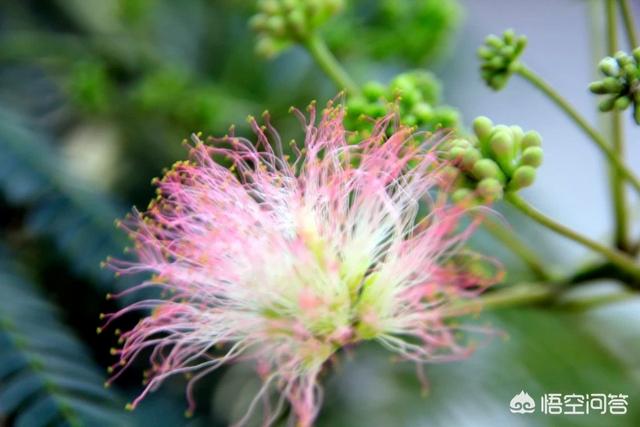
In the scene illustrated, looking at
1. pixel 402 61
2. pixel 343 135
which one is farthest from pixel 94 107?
pixel 343 135

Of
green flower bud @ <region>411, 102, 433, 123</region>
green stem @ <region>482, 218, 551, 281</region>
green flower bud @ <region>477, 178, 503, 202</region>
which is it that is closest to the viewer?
green flower bud @ <region>477, 178, 503, 202</region>

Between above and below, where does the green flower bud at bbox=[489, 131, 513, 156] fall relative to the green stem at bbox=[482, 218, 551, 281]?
above

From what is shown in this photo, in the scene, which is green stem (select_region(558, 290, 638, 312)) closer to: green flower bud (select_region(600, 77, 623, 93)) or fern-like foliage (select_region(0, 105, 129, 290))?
green flower bud (select_region(600, 77, 623, 93))

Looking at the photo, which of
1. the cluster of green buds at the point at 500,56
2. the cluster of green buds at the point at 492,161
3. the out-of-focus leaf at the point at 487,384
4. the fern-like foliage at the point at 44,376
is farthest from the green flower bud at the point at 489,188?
the fern-like foliage at the point at 44,376

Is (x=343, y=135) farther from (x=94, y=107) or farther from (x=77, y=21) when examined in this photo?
(x=77, y=21)

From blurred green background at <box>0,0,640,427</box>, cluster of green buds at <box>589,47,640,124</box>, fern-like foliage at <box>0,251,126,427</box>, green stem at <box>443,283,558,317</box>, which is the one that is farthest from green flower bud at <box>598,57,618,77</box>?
fern-like foliage at <box>0,251,126,427</box>

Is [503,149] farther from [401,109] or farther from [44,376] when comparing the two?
[44,376]

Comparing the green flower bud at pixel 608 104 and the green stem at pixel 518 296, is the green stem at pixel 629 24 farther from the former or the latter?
the green stem at pixel 518 296
